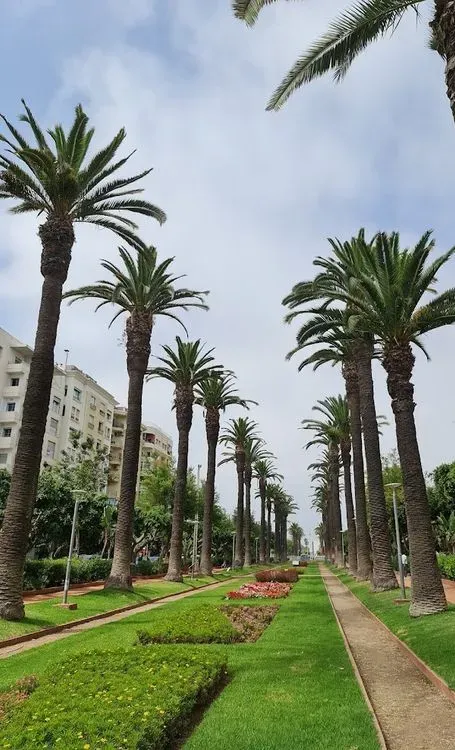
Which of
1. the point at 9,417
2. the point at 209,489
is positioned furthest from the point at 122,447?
the point at 209,489

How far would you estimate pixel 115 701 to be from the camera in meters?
6.71

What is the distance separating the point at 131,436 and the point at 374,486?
440 inches

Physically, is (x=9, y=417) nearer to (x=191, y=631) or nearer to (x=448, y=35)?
(x=191, y=631)

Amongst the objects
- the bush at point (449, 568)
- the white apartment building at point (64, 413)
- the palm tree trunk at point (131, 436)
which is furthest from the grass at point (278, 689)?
the white apartment building at point (64, 413)

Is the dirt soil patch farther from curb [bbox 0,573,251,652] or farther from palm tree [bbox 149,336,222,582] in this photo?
palm tree [bbox 149,336,222,582]

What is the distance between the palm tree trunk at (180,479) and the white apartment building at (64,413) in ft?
71.5

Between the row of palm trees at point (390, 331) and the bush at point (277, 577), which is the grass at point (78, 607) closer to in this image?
the bush at point (277, 577)

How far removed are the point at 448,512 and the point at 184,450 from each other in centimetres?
2369

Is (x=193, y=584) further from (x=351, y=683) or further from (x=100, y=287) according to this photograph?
(x=351, y=683)

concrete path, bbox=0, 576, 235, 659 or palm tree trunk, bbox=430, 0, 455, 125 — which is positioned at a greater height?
palm tree trunk, bbox=430, 0, 455, 125

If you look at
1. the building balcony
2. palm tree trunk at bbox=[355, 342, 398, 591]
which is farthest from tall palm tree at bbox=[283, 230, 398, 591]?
the building balcony

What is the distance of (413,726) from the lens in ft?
23.3

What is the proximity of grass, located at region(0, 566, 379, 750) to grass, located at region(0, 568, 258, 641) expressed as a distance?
59.0 inches

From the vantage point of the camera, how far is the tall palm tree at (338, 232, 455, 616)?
57.8 feet
